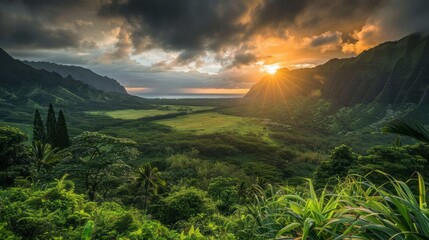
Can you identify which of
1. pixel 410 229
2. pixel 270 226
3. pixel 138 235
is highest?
pixel 410 229

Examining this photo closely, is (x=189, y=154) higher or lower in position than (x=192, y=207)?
lower

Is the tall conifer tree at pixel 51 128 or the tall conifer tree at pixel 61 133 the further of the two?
the tall conifer tree at pixel 51 128

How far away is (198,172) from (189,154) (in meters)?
31.8

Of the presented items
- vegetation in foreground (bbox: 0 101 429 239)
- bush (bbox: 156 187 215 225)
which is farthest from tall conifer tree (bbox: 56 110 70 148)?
bush (bbox: 156 187 215 225)

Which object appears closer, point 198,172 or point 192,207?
Answer: point 192,207

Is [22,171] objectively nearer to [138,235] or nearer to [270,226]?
[138,235]

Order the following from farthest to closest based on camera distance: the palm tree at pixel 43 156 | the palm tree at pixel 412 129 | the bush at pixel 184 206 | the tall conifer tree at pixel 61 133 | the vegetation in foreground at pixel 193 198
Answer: the tall conifer tree at pixel 61 133
the palm tree at pixel 43 156
the bush at pixel 184 206
the palm tree at pixel 412 129
the vegetation in foreground at pixel 193 198

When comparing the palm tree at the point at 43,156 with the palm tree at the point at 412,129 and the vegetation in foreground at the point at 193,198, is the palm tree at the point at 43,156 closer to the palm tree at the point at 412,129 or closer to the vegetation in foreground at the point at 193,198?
the vegetation in foreground at the point at 193,198

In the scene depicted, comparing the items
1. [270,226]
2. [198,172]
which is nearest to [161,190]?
[198,172]

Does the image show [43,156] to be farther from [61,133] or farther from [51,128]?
[51,128]

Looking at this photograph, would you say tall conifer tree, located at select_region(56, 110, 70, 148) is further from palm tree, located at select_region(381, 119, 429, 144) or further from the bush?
palm tree, located at select_region(381, 119, 429, 144)

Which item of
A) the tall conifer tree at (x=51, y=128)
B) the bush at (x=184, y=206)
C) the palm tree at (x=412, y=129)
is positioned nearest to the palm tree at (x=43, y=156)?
the bush at (x=184, y=206)

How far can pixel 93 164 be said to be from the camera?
92.9 feet

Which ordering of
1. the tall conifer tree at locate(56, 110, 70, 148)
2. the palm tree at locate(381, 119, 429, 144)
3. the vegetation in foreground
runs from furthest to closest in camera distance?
the tall conifer tree at locate(56, 110, 70, 148), the palm tree at locate(381, 119, 429, 144), the vegetation in foreground
